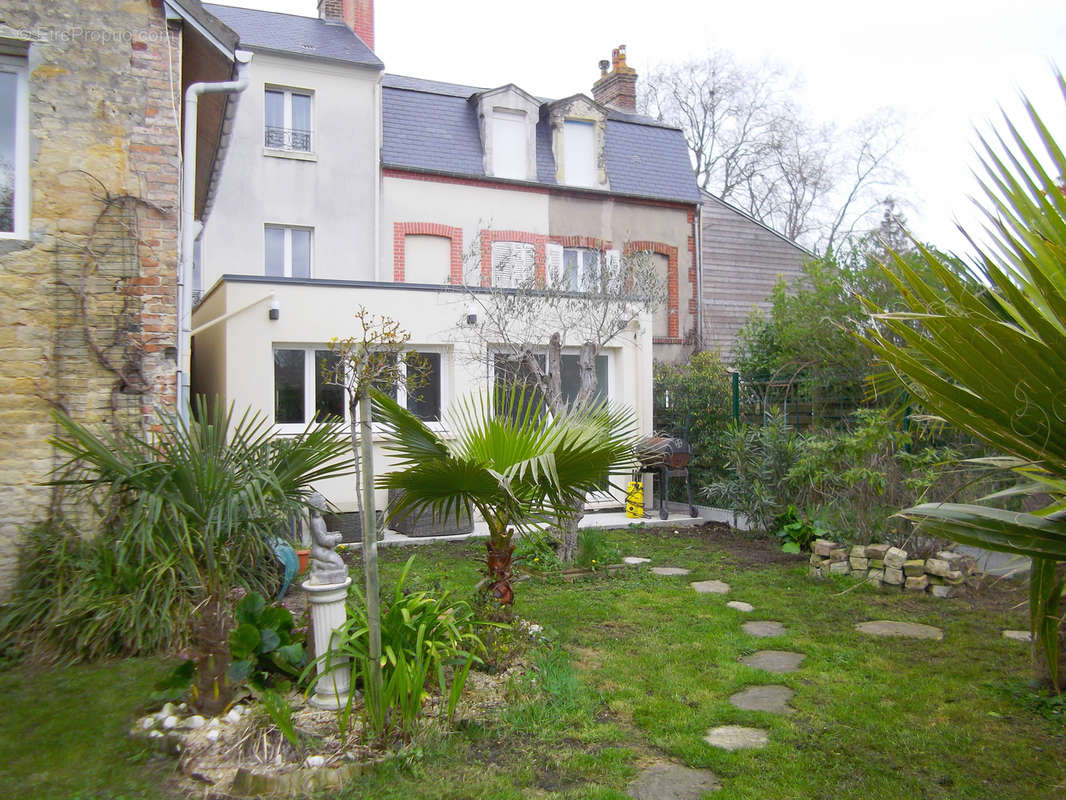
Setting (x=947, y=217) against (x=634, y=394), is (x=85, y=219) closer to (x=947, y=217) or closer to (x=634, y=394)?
(x=947, y=217)

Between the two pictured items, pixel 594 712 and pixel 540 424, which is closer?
pixel 594 712

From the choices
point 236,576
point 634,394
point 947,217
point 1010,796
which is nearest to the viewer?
point 947,217

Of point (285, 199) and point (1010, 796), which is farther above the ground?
point (285, 199)

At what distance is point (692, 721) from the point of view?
4066 millimetres

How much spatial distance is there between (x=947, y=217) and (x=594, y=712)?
9.80ft

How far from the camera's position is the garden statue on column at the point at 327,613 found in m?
3.95

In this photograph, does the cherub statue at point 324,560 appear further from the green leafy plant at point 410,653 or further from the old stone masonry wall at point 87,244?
the old stone masonry wall at point 87,244

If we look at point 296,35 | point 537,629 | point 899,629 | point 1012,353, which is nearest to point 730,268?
point 296,35

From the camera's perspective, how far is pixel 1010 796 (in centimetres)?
323

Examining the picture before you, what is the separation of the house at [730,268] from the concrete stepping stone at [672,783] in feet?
48.2

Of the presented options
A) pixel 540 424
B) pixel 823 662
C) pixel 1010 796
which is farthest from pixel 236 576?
pixel 1010 796

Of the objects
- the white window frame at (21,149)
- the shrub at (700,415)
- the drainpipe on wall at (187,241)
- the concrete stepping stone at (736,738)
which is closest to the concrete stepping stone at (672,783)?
the concrete stepping stone at (736,738)

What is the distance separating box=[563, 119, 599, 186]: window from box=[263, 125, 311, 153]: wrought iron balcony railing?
5.18m

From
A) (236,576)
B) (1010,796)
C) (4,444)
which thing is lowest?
(1010,796)
